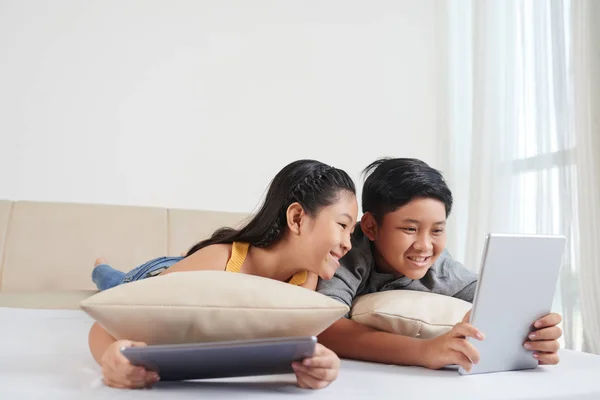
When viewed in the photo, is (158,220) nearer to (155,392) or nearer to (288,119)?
(288,119)

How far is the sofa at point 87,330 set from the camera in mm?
866

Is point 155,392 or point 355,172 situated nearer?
point 155,392

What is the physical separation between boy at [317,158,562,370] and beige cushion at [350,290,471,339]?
0.09ft

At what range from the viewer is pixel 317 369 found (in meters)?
0.85

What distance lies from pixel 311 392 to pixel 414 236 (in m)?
0.62

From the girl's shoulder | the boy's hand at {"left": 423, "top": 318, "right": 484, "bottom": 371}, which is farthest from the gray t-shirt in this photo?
the boy's hand at {"left": 423, "top": 318, "right": 484, "bottom": 371}

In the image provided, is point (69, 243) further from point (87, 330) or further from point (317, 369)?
point (317, 369)

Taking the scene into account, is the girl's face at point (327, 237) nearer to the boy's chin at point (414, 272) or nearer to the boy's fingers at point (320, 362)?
the boy's chin at point (414, 272)

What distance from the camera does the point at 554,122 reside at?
2.72 metres

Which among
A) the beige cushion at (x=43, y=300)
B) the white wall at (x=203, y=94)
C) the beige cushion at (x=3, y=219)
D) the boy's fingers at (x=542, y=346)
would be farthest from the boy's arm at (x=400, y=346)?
the white wall at (x=203, y=94)

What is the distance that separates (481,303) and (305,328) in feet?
0.98

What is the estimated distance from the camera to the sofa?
→ 34.1 inches

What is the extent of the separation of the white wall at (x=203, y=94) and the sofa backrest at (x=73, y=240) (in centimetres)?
34

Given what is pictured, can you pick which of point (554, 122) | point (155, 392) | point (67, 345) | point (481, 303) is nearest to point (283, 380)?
point (155, 392)
